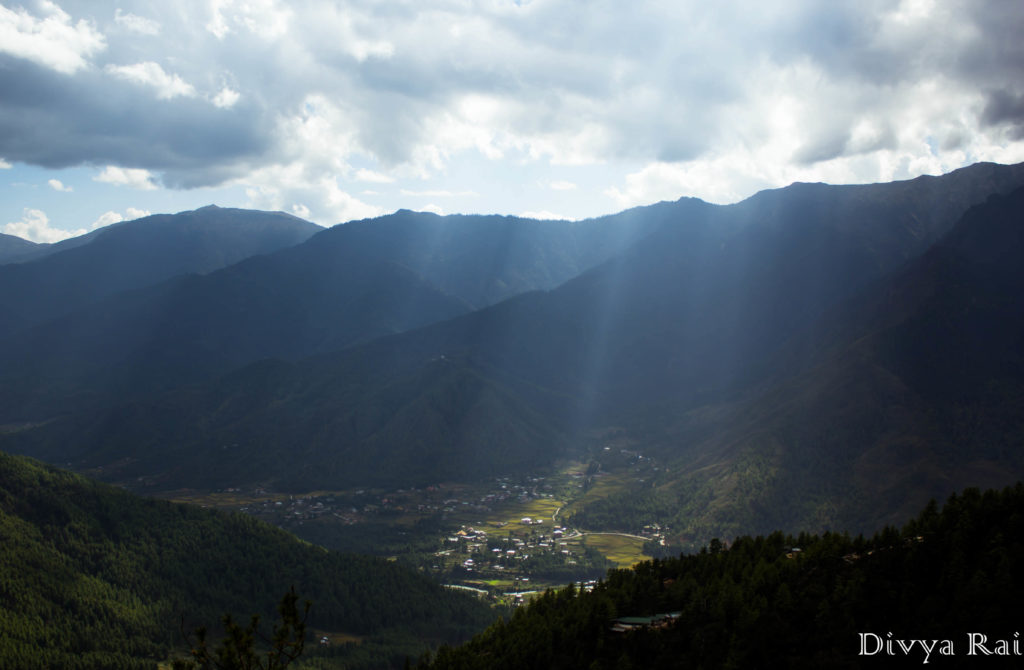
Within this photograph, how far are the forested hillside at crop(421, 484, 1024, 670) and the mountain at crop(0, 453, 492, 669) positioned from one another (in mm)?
53514

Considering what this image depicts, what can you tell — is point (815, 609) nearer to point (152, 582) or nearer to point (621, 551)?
point (152, 582)

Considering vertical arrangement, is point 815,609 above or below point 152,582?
above

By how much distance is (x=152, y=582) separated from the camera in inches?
5167

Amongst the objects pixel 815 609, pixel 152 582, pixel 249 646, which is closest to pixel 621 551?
pixel 152 582

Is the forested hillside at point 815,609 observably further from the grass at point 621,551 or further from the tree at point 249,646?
the grass at point 621,551

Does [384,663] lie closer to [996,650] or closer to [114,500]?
[114,500]

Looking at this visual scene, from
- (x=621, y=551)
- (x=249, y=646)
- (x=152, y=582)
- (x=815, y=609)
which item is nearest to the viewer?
(x=249, y=646)

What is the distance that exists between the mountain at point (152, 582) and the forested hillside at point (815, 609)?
5351cm

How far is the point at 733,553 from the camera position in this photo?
297 ft

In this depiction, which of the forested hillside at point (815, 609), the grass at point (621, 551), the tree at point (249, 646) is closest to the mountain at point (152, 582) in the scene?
the grass at point (621, 551)

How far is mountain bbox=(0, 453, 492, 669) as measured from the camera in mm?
109000

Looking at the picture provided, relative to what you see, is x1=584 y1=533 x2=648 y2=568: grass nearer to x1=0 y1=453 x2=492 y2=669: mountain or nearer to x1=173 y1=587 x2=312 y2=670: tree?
x1=0 y1=453 x2=492 y2=669: mountain

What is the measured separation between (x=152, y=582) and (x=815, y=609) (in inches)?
4535

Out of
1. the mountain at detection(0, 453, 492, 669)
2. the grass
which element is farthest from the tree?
the grass
